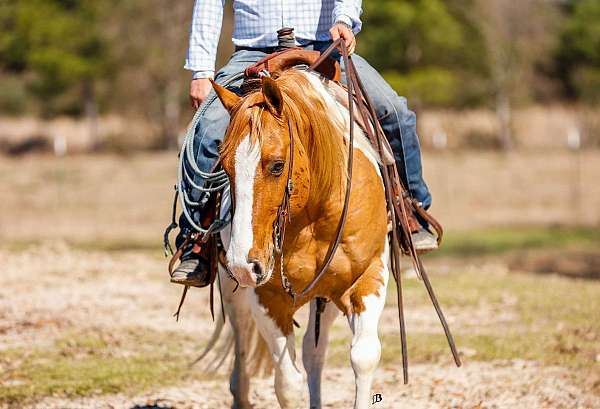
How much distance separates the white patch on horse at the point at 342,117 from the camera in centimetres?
491

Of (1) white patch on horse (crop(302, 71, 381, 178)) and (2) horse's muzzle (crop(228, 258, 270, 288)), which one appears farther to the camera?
(1) white patch on horse (crop(302, 71, 381, 178))

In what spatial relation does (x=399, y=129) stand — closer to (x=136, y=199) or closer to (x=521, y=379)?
(x=521, y=379)

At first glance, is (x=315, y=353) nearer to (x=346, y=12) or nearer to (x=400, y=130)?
(x=400, y=130)

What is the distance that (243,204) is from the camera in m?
4.15

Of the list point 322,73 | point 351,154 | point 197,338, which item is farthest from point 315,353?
point 197,338

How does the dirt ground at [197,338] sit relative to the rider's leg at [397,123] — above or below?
below

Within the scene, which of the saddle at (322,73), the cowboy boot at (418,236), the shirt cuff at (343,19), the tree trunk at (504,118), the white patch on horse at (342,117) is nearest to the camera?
the saddle at (322,73)

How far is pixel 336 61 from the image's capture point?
5.37 meters

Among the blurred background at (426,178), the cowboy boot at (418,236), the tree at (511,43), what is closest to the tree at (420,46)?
the blurred background at (426,178)

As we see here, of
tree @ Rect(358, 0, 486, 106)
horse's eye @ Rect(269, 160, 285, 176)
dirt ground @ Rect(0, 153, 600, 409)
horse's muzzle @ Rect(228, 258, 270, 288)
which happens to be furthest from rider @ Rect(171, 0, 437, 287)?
tree @ Rect(358, 0, 486, 106)

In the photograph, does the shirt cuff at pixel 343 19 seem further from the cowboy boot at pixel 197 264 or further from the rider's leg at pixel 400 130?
the cowboy boot at pixel 197 264

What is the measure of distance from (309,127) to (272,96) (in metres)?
0.40

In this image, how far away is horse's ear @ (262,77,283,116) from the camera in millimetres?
4207

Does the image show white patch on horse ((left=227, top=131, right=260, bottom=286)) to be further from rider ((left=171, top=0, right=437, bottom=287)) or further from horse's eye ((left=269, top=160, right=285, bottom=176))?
rider ((left=171, top=0, right=437, bottom=287))
